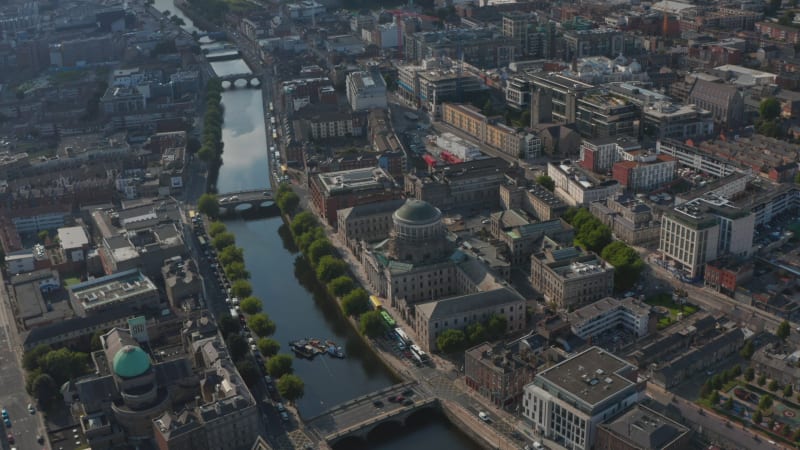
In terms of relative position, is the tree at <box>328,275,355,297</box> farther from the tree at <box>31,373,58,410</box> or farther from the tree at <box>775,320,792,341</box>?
the tree at <box>775,320,792,341</box>

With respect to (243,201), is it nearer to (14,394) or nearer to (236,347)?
(236,347)

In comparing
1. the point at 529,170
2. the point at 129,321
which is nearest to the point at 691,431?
the point at 129,321

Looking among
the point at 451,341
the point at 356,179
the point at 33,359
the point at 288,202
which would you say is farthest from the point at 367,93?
the point at 33,359

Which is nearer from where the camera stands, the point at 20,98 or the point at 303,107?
the point at 303,107

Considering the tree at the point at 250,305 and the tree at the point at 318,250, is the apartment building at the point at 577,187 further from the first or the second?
the tree at the point at 250,305

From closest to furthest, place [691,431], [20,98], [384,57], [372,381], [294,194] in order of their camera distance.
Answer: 1. [691,431]
2. [372,381]
3. [294,194]
4. [20,98]
5. [384,57]

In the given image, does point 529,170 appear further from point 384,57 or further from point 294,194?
point 384,57

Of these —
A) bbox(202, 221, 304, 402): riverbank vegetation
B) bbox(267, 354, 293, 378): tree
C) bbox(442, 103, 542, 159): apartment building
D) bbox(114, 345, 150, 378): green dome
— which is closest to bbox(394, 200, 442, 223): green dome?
bbox(202, 221, 304, 402): riverbank vegetation
